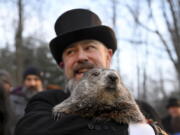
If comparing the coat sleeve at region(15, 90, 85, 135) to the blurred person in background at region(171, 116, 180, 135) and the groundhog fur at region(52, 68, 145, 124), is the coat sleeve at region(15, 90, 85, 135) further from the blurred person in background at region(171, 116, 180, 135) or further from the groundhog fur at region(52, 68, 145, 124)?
the blurred person in background at region(171, 116, 180, 135)

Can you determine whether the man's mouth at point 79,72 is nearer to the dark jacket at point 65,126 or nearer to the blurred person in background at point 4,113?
the dark jacket at point 65,126

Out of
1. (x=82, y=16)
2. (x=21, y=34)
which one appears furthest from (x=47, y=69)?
(x=82, y=16)

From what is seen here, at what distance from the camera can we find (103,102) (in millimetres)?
2771

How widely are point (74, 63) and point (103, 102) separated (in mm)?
664

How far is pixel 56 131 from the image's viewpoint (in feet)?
8.77

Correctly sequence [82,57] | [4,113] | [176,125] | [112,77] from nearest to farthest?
1. [112,77]
2. [82,57]
3. [4,113]
4. [176,125]

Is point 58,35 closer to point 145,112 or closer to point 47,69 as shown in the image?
point 145,112

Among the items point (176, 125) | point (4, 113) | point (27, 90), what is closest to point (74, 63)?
point (4, 113)

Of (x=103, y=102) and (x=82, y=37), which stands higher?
(x=82, y=37)

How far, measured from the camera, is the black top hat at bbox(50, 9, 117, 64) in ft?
11.0

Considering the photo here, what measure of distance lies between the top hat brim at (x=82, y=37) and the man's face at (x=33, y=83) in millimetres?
3265

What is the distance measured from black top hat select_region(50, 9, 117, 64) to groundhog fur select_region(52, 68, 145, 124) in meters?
0.61

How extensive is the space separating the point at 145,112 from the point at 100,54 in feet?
2.55

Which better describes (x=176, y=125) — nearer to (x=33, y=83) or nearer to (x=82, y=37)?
(x=33, y=83)
